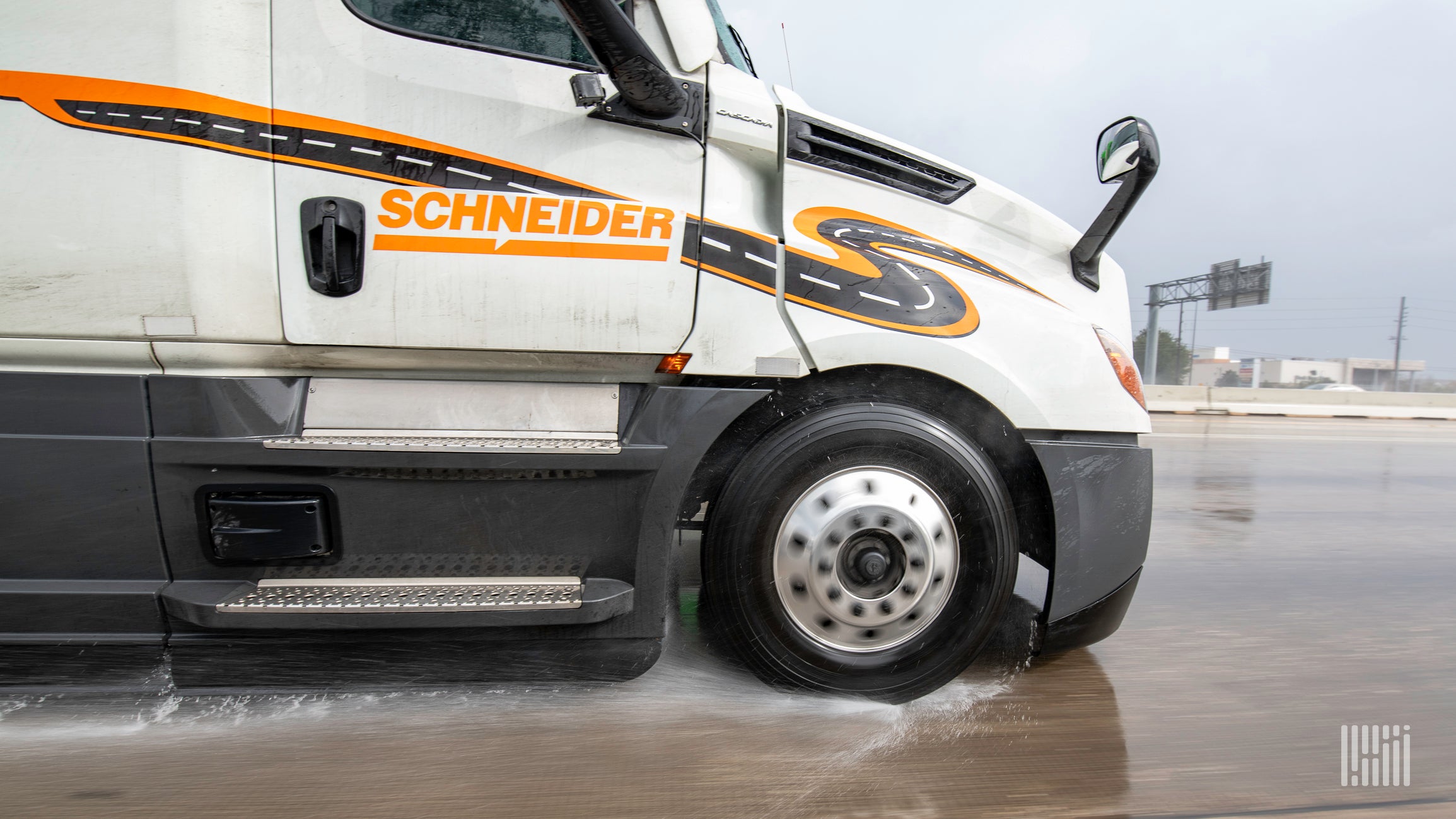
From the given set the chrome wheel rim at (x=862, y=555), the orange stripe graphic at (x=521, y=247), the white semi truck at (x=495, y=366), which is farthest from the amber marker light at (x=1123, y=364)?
the orange stripe graphic at (x=521, y=247)

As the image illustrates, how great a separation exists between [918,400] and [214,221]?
75.7 inches

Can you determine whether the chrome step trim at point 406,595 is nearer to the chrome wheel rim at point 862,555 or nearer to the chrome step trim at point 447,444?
the chrome step trim at point 447,444

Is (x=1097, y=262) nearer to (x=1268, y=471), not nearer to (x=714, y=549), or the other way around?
(x=714, y=549)

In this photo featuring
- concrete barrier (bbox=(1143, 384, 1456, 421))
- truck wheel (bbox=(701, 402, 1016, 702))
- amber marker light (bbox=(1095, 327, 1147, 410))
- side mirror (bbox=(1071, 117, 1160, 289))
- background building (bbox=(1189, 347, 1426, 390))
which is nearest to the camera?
truck wheel (bbox=(701, 402, 1016, 702))

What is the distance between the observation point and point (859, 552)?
220 cm

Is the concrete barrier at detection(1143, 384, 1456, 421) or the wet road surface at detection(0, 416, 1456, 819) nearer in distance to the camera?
the wet road surface at detection(0, 416, 1456, 819)

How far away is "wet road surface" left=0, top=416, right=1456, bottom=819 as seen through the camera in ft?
5.93

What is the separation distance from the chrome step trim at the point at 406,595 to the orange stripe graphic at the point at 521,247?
87 centimetres

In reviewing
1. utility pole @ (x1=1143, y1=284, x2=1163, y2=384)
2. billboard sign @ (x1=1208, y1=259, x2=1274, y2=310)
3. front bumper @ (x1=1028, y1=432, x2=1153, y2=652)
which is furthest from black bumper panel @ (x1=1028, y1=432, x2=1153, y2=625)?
billboard sign @ (x1=1208, y1=259, x2=1274, y2=310)

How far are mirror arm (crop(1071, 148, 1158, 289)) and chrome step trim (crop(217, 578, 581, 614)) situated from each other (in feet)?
5.94

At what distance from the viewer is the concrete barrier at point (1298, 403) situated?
16.7 metres

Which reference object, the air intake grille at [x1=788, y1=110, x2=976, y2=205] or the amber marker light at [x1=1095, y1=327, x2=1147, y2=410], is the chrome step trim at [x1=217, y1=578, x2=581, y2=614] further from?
the amber marker light at [x1=1095, y1=327, x2=1147, y2=410]

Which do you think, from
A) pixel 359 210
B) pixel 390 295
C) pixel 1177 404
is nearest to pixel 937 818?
pixel 390 295

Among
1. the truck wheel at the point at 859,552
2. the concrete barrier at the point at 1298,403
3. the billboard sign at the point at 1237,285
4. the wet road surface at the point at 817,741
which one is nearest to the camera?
the wet road surface at the point at 817,741
